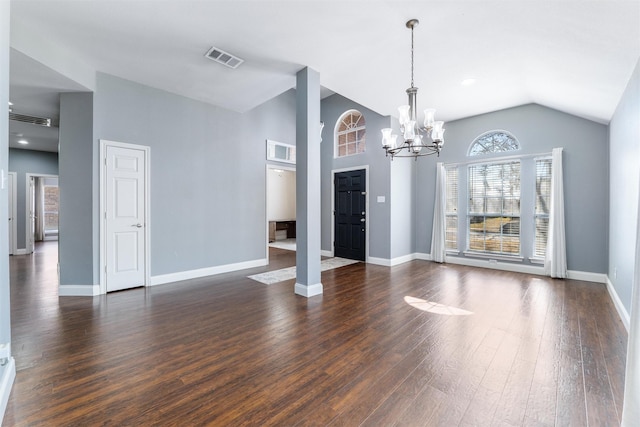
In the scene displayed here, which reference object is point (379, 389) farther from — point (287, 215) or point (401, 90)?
point (287, 215)

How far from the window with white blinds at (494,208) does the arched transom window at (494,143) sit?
0.27 meters

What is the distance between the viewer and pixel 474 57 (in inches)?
135

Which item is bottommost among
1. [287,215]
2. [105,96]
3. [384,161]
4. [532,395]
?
[532,395]

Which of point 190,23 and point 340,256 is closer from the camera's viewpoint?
point 190,23

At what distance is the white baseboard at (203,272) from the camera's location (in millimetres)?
4404

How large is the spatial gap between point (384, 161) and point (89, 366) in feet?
17.4

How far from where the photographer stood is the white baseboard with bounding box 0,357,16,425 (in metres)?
1.62

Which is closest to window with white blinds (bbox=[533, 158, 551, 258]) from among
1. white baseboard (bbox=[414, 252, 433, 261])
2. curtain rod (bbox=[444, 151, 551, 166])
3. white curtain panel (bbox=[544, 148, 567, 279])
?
curtain rod (bbox=[444, 151, 551, 166])

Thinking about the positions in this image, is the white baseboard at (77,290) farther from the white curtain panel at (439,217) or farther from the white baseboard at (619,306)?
the white curtain panel at (439,217)

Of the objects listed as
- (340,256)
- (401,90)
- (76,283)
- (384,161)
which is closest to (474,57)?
(401,90)

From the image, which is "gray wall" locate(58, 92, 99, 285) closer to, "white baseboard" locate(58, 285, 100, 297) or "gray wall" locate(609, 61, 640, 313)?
"white baseboard" locate(58, 285, 100, 297)

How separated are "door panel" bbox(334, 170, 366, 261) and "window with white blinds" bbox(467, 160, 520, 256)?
7.30 feet

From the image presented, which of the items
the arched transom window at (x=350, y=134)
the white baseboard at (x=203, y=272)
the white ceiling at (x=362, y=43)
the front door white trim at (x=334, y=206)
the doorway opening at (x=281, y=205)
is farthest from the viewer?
the doorway opening at (x=281, y=205)

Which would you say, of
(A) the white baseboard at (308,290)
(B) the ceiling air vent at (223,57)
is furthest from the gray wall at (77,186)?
(A) the white baseboard at (308,290)
